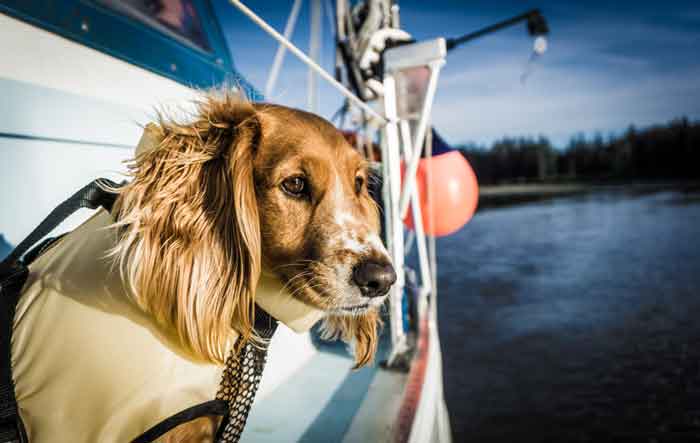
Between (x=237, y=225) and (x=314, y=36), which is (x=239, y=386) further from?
(x=314, y=36)

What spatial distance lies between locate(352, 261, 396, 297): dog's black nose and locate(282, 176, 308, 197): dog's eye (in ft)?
0.98

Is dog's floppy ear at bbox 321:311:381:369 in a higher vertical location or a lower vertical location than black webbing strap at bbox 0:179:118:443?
lower

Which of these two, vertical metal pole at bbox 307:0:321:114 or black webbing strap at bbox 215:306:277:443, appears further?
vertical metal pole at bbox 307:0:321:114

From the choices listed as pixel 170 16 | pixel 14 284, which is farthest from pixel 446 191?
pixel 14 284

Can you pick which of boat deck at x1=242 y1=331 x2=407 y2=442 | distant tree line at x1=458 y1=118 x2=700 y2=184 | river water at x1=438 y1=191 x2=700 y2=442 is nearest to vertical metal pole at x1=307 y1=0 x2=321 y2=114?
boat deck at x1=242 y1=331 x2=407 y2=442

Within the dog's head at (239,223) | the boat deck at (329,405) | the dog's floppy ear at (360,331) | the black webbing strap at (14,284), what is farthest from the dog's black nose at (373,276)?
the boat deck at (329,405)

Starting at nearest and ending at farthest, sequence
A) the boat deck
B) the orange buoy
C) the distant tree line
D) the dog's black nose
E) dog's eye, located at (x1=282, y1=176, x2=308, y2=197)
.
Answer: the dog's black nose → dog's eye, located at (x1=282, y1=176, x2=308, y2=197) → the boat deck → the orange buoy → the distant tree line

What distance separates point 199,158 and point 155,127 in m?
0.15

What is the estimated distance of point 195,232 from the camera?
1.11 m

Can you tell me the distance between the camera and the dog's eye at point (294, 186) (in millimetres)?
1284

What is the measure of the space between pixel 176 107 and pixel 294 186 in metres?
0.93

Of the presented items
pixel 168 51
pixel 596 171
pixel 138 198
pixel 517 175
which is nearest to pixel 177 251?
pixel 138 198

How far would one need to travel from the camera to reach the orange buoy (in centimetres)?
370

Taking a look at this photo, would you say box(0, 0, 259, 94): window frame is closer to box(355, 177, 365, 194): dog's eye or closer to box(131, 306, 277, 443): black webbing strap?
box(355, 177, 365, 194): dog's eye
